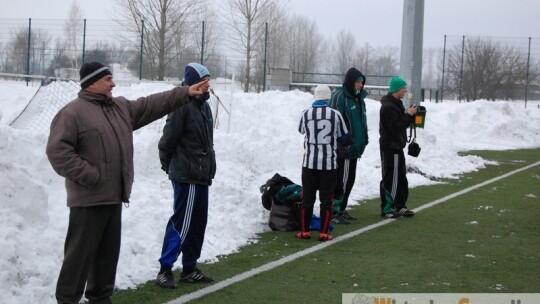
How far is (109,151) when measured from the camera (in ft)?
17.9

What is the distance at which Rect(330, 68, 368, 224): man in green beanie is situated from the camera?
1062 centimetres

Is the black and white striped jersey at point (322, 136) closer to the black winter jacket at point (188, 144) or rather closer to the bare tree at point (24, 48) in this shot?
the black winter jacket at point (188, 144)

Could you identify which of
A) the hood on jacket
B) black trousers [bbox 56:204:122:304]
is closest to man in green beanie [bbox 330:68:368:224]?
the hood on jacket

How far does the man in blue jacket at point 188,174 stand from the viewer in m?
7.00

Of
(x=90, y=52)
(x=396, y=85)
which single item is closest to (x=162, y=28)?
(x=90, y=52)

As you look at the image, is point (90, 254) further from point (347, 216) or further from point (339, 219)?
point (347, 216)

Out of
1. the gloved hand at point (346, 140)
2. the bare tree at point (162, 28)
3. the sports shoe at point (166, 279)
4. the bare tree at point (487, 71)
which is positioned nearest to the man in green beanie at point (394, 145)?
the gloved hand at point (346, 140)

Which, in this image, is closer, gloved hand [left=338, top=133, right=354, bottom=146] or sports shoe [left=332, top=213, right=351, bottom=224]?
gloved hand [left=338, top=133, right=354, bottom=146]

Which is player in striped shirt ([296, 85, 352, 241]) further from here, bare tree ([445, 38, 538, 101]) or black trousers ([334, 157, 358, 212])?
bare tree ([445, 38, 538, 101])

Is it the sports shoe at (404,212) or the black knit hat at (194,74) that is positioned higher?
the black knit hat at (194,74)

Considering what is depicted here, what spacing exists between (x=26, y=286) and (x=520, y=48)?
138ft

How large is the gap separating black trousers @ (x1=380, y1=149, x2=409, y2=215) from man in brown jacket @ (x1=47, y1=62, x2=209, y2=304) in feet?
20.3

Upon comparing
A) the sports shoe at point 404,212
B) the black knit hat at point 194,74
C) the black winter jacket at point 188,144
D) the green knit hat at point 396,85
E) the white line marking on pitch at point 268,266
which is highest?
the green knit hat at point 396,85

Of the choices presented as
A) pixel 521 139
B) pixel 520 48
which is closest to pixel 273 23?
pixel 521 139
